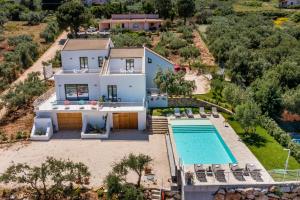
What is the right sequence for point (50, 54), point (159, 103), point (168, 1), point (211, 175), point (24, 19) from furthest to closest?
point (24, 19) → point (168, 1) → point (50, 54) → point (159, 103) → point (211, 175)

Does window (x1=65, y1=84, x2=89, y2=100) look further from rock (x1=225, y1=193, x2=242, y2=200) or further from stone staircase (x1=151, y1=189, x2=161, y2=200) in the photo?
rock (x1=225, y1=193, x2=242, y2=200)

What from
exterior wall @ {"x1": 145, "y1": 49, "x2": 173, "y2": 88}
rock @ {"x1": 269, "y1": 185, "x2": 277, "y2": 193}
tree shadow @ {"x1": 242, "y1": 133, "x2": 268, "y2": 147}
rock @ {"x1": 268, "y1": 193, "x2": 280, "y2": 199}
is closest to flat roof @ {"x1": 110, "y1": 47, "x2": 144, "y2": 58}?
exterior wall @ {"x1": 145, "y1": 49, "x2": 173, "y2": 88}

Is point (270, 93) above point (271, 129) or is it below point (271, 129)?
above

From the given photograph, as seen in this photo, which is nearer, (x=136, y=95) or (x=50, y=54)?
(x=136, y=95)

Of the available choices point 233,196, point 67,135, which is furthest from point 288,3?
point 233,196

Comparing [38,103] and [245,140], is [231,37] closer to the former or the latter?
[245,140]

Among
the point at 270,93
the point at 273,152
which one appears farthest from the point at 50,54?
the point at 273,152

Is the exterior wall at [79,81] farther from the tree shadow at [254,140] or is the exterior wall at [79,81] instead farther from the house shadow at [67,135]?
the tree shadow at [254,140]
